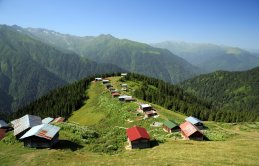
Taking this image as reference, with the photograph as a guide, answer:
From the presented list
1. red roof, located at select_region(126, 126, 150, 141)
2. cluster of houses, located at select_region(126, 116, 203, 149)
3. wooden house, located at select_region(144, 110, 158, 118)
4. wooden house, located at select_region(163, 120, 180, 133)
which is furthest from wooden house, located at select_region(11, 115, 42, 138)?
wooden house, located at select_region(163, 120, 180, 133)

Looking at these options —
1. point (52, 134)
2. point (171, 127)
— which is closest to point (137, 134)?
point (171, 127)

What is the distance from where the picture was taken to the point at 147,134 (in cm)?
6378

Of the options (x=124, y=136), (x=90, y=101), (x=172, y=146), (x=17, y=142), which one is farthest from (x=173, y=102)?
(x=17, y=142)

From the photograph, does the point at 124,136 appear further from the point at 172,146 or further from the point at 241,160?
the point at 241,160

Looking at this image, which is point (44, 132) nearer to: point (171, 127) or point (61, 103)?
point (171, 127)

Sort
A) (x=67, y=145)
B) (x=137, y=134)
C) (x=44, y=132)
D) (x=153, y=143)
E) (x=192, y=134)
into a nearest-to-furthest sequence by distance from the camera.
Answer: (x=44, y=132), (x=67, y=145), (x=137, y=134), (x=153, y=143), (x=192, y=134)

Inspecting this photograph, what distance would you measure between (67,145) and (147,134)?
67.3 feet

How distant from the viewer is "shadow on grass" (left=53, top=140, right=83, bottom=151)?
5850 centimetres

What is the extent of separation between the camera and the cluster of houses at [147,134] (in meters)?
60.8

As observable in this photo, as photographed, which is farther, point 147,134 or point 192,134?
point 192,134

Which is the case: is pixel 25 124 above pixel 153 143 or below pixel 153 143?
below

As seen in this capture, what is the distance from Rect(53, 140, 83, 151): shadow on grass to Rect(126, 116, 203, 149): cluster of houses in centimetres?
1343

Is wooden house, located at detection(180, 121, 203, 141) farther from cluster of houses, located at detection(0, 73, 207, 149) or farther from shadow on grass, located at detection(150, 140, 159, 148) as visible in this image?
shadow on grass, located at detection(150, 140, 159, 148)

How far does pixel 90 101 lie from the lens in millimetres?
150000
